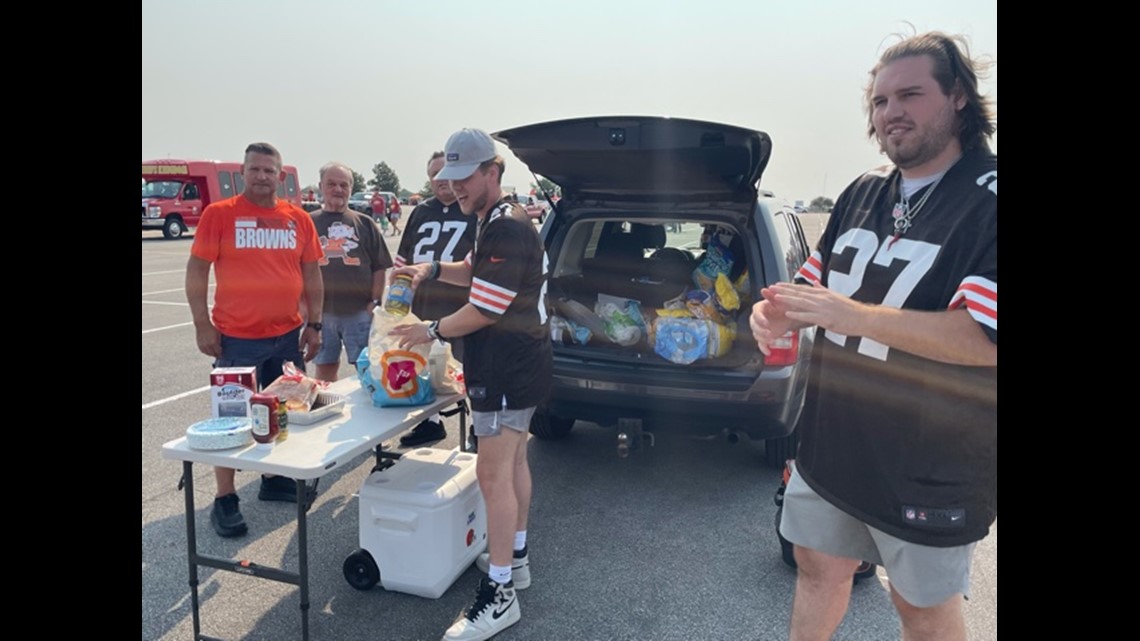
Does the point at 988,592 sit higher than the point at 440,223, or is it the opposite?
the point at 440,223

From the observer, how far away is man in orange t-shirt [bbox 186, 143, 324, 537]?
3.29 meters

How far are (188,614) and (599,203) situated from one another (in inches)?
112

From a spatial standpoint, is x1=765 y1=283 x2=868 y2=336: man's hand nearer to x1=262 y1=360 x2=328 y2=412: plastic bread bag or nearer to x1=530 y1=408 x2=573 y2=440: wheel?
x1=262 y1=360 x2=328 y2=412: plastic bread bag

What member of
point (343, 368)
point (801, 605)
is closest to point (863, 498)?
point (801, 605)

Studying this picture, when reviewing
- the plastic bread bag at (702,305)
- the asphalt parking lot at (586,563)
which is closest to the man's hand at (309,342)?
the asphalt parking lot at (586,563)

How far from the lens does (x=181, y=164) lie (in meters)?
22.4

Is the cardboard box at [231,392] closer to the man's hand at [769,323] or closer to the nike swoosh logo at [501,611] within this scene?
the nike swoosh logo at [501,611]

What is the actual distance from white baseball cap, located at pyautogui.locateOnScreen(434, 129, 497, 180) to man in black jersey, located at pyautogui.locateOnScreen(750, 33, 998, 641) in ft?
3.90

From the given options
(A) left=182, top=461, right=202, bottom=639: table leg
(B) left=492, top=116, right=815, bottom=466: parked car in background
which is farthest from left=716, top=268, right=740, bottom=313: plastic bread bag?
(A) left=182, top=461, right=202, bottom=639: table leg

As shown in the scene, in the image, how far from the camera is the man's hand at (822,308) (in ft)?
5.23

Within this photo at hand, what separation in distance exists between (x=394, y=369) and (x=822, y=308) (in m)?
1.82

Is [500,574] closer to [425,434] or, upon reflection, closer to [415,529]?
[415,529]
